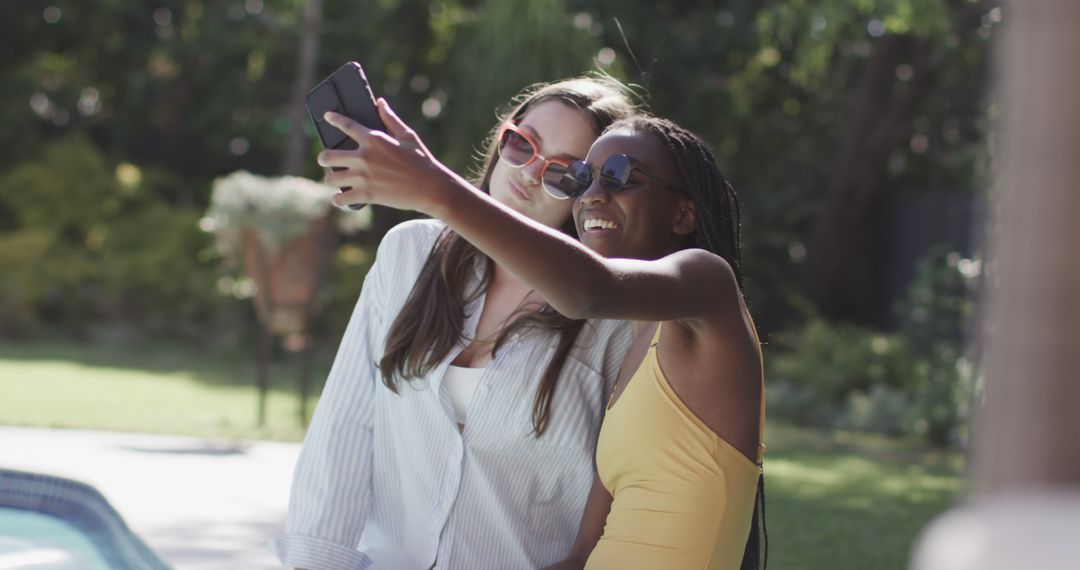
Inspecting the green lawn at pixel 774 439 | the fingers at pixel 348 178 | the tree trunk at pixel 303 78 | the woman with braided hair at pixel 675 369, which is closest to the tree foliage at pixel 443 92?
the tree trunk at pixel 303 78

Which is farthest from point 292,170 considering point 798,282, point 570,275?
point 570,275

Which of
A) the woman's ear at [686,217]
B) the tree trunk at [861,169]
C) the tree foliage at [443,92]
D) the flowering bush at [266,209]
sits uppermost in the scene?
the tree foliage at [443,92]

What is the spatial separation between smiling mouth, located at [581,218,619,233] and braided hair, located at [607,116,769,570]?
15 cm

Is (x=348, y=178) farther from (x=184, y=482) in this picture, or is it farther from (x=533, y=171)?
(x=184, y=482)

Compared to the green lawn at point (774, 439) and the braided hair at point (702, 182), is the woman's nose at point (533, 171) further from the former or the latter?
the green lawn at point (774, 439)

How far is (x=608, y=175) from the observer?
87.4 inches

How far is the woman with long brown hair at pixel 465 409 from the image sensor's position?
2516 millimetres

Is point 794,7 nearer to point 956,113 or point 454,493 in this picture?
point 956,113

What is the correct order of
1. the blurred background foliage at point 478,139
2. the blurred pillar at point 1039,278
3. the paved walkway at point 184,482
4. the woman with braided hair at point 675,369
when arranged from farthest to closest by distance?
the blurred background foliage at point 478,139 < the paved walkway at point 184,482 < the woman with braided hair at point 675,369 < the blurred pillar at point 1039,278

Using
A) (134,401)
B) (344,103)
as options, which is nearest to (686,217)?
(344,103)

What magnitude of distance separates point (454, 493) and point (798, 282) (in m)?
14.0

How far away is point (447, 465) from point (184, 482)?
13.4 ft

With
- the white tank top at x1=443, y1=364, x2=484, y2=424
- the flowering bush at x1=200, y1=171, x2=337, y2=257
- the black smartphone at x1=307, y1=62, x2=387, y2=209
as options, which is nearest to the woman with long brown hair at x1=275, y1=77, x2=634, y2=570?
the white tank top at x1=443, y1=364, x2=484, y2=424

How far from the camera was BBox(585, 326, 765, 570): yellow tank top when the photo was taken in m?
2.15
